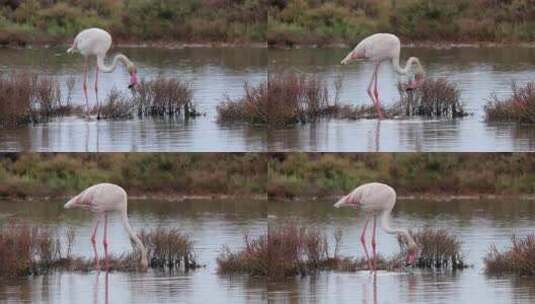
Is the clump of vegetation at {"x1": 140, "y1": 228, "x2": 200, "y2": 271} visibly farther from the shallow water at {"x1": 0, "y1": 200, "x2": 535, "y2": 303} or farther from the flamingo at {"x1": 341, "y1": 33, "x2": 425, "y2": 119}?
the flamingo at {"x1": 341, "y1": 33, "x2": 425, "y2": 119}

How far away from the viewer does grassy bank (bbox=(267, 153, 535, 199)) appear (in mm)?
27750

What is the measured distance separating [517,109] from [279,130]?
316 centimetres

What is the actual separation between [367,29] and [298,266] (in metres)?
13.2

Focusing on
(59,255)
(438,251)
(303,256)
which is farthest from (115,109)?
(438,251)

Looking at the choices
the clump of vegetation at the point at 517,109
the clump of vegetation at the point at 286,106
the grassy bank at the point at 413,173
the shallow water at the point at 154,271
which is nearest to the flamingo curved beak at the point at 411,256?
the shallow water at the point at 154,271

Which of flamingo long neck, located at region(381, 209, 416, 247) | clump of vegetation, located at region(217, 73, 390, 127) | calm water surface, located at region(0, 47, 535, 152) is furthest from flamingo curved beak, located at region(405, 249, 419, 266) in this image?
clump of vegetation, located at region(217, 73, 390, 127)

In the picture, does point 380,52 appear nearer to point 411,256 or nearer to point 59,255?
point 411,256

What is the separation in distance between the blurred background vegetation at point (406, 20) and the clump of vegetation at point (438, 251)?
1111 centimetres

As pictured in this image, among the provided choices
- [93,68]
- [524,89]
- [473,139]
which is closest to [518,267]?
[473,139]

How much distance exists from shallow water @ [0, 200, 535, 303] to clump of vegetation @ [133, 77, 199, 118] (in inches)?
67.3

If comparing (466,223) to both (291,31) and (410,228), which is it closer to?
(410,228)

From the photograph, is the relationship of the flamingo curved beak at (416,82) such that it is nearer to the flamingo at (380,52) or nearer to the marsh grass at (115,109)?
the flamingo at (380,52)

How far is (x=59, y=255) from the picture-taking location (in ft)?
66.9

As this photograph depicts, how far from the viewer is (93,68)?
29.3 m
